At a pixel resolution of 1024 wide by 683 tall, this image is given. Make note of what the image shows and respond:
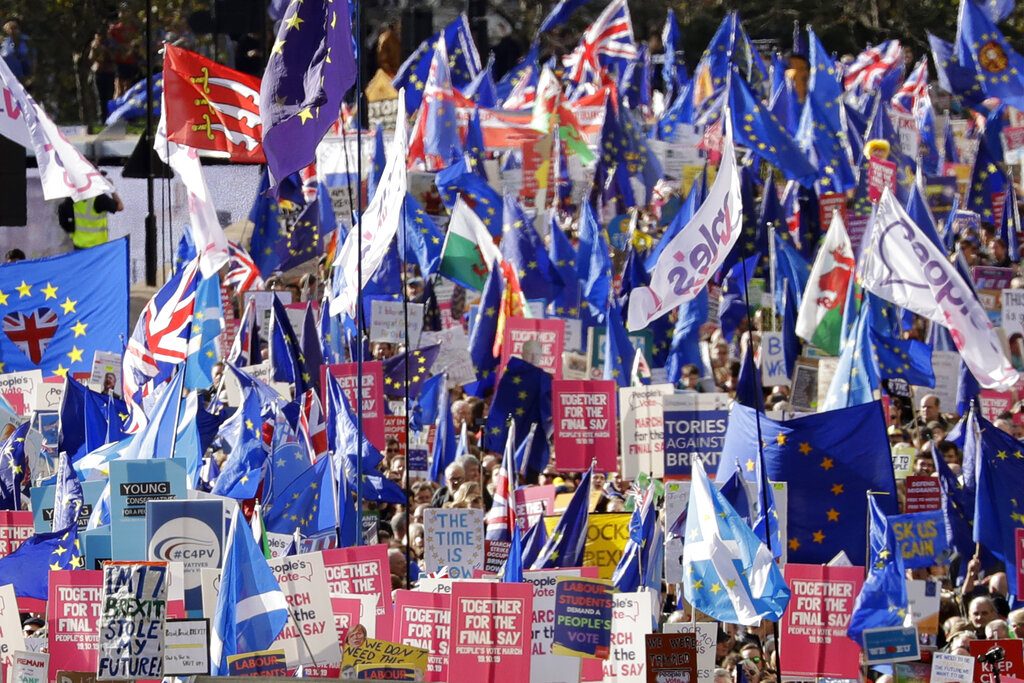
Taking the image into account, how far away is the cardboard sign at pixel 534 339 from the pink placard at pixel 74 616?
6.71m

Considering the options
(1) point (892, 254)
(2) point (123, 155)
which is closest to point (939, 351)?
(1) point (892, 254)

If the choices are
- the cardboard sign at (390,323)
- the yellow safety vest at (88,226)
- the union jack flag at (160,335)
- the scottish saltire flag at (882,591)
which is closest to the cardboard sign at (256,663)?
the scottish saltire flag at (882,591)

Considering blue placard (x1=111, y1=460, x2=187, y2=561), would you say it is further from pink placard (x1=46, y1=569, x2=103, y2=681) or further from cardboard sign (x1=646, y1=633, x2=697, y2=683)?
cardboard sign (x1=646, y1=633, x2=697, y2=683)

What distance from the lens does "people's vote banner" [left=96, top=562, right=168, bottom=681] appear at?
409 inches

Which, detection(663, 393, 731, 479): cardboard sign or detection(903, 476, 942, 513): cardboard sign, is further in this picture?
detection(663, 393, 731, 479): cardboard sign

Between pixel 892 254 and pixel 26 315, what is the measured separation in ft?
21.5

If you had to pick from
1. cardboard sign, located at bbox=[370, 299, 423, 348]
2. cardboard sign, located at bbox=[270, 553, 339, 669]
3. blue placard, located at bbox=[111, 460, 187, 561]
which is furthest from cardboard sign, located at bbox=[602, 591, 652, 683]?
cardboard sign, located at bbox=[370, 299, 423, 348]

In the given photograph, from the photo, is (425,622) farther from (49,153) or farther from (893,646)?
(49,153)

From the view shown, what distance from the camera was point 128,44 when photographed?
30.9 meters

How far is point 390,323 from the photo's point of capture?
60.4 ft

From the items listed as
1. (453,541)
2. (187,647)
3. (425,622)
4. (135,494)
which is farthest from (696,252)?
(187,647)

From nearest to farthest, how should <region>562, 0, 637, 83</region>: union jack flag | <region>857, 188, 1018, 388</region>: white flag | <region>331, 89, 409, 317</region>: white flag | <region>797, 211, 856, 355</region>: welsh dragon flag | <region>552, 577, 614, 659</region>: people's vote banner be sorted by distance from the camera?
<region>552, 577, 614, 659</region>: people's vote banner < <region>331, 89, 409, 317</region>: white flag < <region>857, 188, 1018, 388</region>: white flag < <region>797, 211, 856, 355</region>: welsh dragon flag < <region>562, 0, 637, 83</region>: union jack flag

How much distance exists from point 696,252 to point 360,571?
4.43 meters

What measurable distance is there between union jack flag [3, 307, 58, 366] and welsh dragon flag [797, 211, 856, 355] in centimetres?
617
